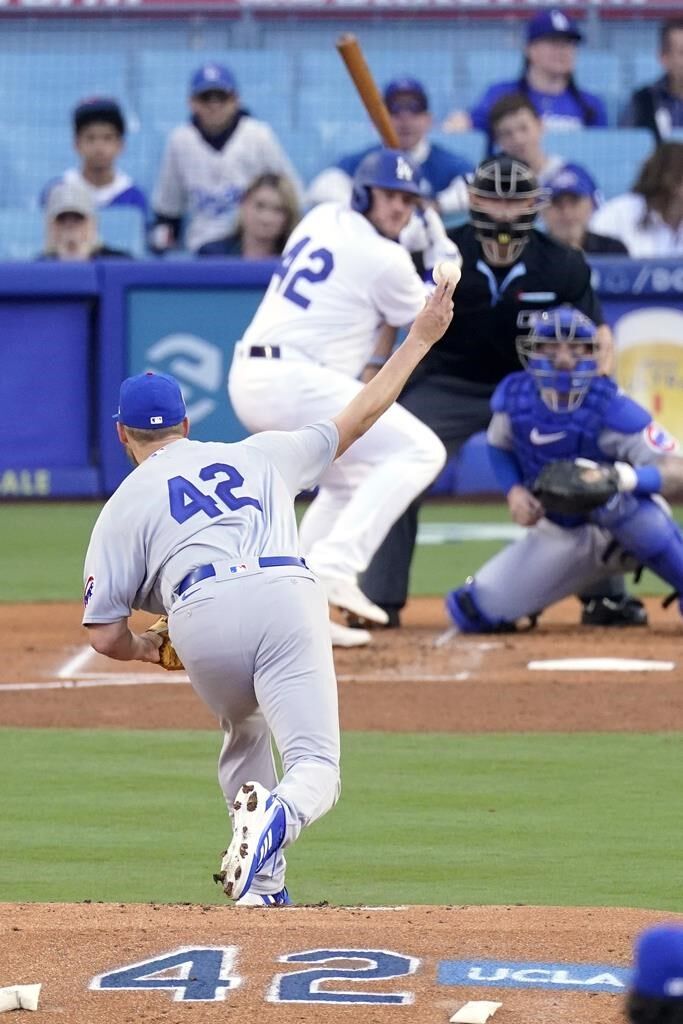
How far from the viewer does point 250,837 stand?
173 inches

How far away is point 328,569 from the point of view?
28.8 ft

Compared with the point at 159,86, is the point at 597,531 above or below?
below

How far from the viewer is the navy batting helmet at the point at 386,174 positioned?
8.77 metres

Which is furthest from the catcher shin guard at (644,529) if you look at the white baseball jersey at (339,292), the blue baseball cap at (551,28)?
the blue baseball cap at (551,28)

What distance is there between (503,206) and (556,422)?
1.19 m

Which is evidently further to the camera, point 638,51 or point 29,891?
point 638,51

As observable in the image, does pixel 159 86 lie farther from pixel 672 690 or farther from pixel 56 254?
pixel 672 690

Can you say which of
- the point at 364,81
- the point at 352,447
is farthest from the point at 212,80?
the point at 352,447

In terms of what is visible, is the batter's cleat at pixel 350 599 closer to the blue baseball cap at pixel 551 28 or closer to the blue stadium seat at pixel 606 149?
the blue baseball cap at pixel 551 28

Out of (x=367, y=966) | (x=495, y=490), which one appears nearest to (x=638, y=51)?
(x=495, y=490)

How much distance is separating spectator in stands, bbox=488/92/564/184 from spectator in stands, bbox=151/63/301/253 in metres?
1.54

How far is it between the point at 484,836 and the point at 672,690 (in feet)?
8.03

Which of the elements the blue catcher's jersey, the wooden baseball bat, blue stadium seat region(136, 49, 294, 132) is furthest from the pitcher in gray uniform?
blue stadium seat region(136, 49, 294, 132)

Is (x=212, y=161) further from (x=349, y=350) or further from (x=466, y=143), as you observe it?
(x=349, y=350)
